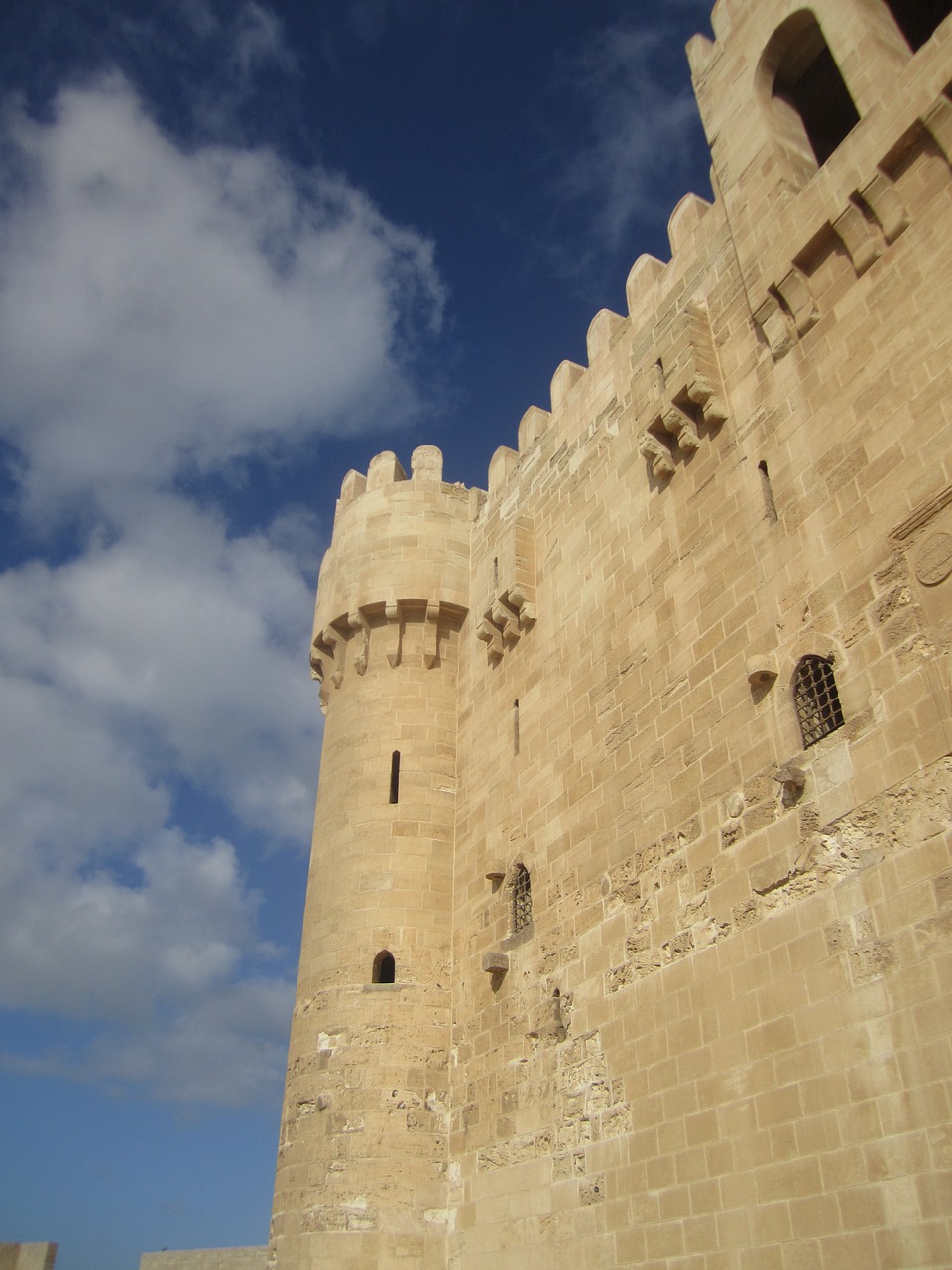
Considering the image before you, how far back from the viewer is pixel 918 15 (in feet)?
35.4

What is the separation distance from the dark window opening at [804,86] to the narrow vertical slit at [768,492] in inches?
115

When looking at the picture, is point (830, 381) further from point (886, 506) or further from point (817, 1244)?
point (817, 1244)

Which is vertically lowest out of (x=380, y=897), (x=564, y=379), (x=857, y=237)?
(x=380, y=897)

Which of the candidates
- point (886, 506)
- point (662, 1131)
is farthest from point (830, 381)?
point (662, 1131)

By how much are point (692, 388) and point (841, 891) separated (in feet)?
14.9

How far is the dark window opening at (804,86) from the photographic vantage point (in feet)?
30.4

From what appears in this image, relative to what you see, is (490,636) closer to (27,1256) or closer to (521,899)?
(521,899)

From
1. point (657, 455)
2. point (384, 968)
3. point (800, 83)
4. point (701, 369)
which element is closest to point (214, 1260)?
point (384, 968)

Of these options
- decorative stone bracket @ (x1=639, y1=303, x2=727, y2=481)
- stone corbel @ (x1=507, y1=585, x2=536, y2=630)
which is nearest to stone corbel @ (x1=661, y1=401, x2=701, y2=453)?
decorative stone bracket @ (x1=639, y1=303, x2=727, y2=481)

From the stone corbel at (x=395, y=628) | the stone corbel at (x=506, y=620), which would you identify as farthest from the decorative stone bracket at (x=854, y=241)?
the stone corbel at (x=395, y=628)

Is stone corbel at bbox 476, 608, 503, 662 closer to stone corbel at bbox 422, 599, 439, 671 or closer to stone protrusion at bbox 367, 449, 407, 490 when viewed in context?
stone corbel at bbox 422, 599, 439, 671

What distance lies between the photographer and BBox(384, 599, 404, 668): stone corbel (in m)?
13.4

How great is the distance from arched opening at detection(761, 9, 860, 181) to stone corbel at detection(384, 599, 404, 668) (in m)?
6.85

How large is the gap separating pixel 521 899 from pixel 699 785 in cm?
319
